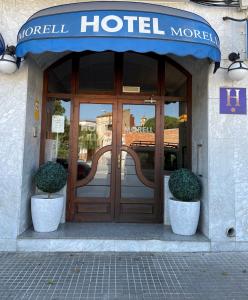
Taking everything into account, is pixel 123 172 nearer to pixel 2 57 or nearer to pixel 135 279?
pixel 135 279

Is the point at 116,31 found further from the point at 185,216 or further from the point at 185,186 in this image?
the point at 185,216

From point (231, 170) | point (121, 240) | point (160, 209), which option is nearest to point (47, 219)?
point (121, 240)

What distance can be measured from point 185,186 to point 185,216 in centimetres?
50

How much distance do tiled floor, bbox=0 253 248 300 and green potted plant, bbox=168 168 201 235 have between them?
1.56 feet

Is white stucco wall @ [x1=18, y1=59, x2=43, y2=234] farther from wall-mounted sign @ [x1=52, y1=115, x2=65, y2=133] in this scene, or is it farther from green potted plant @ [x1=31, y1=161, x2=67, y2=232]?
wall-mounted sign @ [x1=52, y1=115, x2=65, y2=133]

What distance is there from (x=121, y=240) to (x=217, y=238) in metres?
1.55

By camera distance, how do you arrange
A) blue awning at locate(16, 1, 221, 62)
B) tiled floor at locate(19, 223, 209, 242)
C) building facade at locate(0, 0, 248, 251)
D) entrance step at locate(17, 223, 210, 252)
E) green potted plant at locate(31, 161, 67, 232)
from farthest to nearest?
building facade at locate(0, 0, 248, 251) < green potted plant at locate(31, 161, 67, 232) < tiled floor at locate(19, 223, 209, 242) < entrance step at locate(17, 223, 210, 252) < blue awning at locate(16, 1, 221, 62)

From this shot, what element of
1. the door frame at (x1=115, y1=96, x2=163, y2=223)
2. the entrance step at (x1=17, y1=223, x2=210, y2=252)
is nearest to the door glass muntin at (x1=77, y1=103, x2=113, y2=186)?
the door frame at (x1=115, y1=96, x2=163, y2=223)

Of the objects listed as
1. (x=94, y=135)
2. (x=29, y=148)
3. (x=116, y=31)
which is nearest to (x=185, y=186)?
(x=94, y=135)

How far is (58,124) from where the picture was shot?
561 cm

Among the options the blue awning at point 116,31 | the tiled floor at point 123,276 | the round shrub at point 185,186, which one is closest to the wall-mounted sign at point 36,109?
the blue awning at point 116,31

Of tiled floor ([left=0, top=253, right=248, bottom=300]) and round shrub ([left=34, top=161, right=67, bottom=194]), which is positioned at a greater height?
round shrub ([left=34, top=161, right=67, bottom=194])

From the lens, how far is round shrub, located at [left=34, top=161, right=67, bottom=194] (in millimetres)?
4664

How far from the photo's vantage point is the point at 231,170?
15.1 ft
